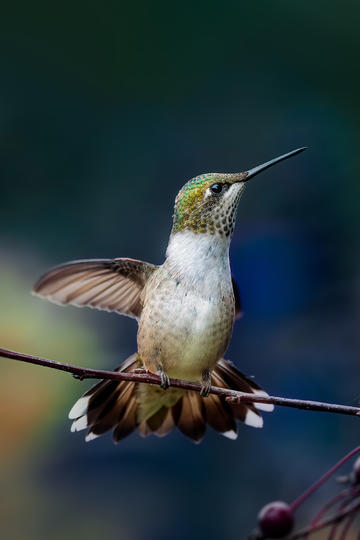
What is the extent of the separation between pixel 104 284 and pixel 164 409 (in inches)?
9.6

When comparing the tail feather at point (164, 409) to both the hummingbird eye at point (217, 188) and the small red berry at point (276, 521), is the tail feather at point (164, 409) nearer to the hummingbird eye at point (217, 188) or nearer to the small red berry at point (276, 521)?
the hummingbird eye at point (217, 188)

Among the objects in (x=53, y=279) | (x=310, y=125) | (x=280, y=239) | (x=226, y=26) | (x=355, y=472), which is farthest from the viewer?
(x=226, y=26)

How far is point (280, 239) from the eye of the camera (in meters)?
2.40

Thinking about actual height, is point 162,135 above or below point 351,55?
below

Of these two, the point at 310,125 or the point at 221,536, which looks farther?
the point at 310,125

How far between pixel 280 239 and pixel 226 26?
1282mm

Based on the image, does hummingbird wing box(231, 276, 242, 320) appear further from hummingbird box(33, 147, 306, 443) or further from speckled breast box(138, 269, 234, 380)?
speckled breast box(138, 269, 234, 380)

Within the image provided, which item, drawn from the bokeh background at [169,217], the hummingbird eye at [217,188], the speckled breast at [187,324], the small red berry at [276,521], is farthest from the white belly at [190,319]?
the bokeh background at [169,217]

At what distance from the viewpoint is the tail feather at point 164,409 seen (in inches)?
37.9

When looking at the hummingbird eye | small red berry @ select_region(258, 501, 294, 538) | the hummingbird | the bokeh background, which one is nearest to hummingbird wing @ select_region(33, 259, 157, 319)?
the hummingbird

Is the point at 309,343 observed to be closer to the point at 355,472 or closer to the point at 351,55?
the point at 351,55

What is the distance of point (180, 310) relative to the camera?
32.9 inches

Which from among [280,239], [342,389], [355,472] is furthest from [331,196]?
[355,472]

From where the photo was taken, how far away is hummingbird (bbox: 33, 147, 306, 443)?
2.75ft
